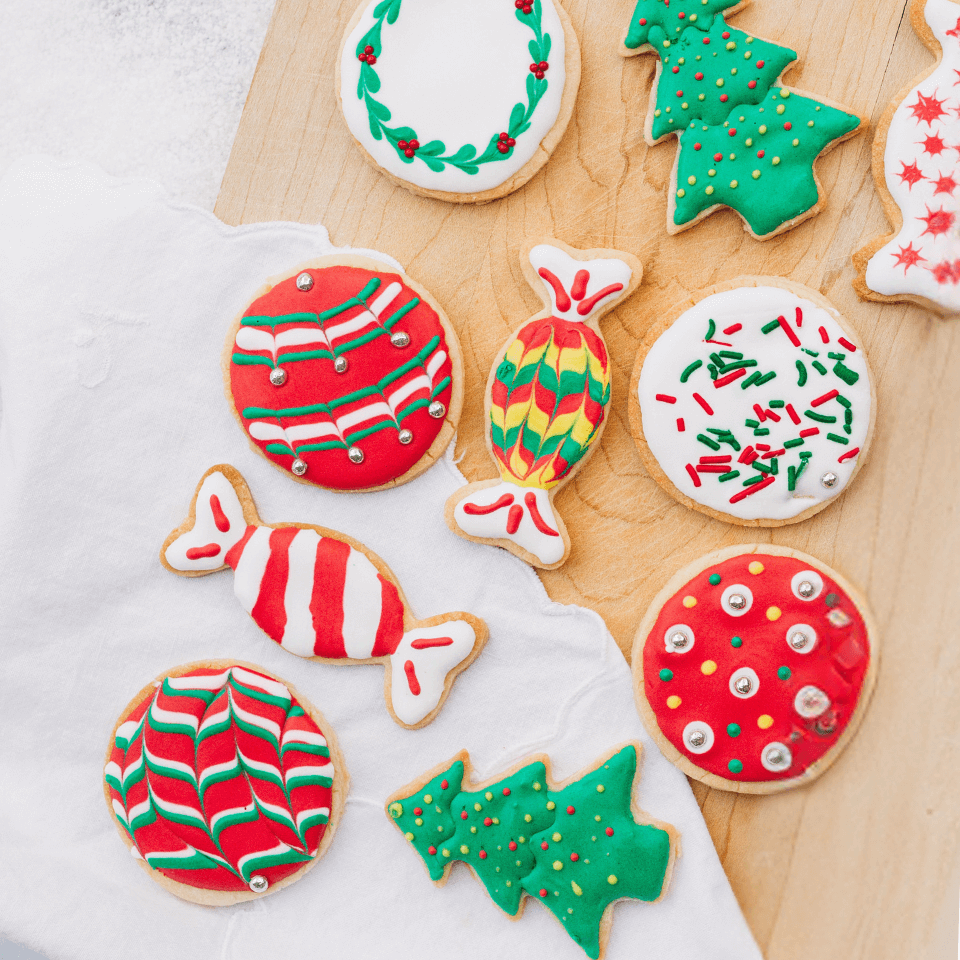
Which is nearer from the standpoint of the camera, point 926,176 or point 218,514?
Answer: point 926,176

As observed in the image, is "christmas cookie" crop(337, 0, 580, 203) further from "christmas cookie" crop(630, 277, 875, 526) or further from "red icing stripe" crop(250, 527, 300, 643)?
"red icing stripe" crop(250, 527, 300, 643)

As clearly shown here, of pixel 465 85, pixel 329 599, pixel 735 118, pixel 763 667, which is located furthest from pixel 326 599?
pixel 735 118

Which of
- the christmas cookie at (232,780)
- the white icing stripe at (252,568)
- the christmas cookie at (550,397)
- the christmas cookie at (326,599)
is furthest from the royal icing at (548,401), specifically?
the christmas cookie at (232,780)

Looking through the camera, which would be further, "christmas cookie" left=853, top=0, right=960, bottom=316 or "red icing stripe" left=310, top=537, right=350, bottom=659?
"red icing stripe" left=310, top=537, right=350, bottom=659

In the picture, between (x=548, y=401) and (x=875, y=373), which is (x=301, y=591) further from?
(x=875, y=373)

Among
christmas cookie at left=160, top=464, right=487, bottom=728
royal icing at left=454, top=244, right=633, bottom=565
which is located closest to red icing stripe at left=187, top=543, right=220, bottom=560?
christmas cookie at left=160, top=464, right=487, bottom=728

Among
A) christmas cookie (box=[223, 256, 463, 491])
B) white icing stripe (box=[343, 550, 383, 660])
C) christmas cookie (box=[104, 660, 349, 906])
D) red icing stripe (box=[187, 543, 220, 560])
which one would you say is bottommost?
christmas cookie (box=[104, 660, 349, 906])
